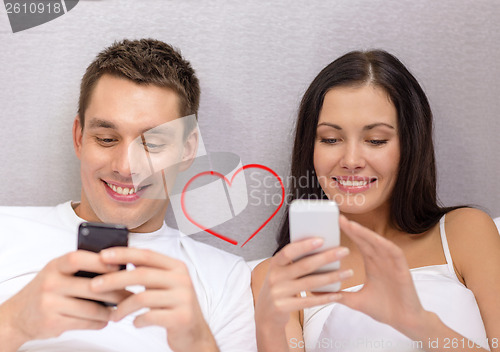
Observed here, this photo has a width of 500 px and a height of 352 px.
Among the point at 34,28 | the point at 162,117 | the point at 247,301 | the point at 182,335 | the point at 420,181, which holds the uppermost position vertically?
the point at 34,28

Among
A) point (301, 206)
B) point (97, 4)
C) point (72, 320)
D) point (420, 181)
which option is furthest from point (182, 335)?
point (97, 4)

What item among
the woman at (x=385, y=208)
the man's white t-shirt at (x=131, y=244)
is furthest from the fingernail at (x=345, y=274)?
the man's white t-shirt at (x=131, y=244)

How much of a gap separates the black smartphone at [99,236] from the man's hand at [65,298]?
0.03m

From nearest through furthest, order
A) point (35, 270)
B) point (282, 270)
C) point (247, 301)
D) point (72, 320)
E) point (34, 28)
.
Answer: point (72, 320) < point (282, 270) < point (35, 270) < point (247, 301) < point (34, 28)

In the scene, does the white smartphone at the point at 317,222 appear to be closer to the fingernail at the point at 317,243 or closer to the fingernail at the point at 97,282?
the fingernail at the point at 317,243

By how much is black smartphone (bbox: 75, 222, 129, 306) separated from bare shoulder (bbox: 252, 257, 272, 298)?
0.72 metres

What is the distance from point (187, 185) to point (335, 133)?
0.71 meters

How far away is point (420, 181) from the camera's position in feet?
5.75

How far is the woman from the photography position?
1.55 metres

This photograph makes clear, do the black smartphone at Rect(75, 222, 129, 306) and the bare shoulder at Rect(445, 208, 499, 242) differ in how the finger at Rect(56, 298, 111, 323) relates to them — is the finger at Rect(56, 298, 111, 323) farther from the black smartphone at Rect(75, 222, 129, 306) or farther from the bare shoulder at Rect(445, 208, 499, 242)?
the bare shoulder at Rect(445, 208, 499, 242)

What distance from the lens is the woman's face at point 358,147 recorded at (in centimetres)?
163

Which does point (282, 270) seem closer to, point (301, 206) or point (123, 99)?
point (301, 206)

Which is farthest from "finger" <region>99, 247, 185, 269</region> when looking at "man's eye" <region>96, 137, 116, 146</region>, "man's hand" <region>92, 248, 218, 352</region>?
"man's eye" <region>96, 137, 116, 146</region>

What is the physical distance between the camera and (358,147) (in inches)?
64.4
